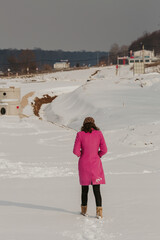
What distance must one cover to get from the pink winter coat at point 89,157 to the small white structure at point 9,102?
25.2 m

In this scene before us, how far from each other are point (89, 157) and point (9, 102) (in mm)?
25254

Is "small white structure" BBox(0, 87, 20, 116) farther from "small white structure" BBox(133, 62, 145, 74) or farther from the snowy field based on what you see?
"small white structure" BBox(133, 62, 145, 74)

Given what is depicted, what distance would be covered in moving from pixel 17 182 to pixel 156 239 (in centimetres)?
526

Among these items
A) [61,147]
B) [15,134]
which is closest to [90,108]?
[15,134]

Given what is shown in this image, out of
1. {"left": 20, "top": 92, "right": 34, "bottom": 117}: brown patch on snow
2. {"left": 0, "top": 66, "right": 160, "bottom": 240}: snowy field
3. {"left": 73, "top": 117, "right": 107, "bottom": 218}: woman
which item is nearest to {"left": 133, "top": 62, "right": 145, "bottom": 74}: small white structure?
{"left": 20, "top": 92, "right": 34, "bottom": 117}: brown patch on snow

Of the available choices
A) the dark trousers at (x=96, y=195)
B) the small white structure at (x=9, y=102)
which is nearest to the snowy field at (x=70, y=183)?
the dark trousers at (x=96, y=195)

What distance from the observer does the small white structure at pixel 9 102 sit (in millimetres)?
30891

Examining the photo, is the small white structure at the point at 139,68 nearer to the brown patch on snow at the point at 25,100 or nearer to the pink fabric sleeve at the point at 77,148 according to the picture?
the brown patch on snow at the point at 25,100

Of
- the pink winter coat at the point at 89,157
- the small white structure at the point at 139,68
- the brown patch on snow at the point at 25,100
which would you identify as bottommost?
the brown patch on snow at the point at 25,100

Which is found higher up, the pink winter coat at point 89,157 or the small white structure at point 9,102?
the pink winter coat at point 89,157

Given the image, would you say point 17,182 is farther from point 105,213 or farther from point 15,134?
point 15,134

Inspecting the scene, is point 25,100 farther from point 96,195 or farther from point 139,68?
point 96,195

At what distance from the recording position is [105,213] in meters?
6.74

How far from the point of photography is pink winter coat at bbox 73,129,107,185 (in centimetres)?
636
